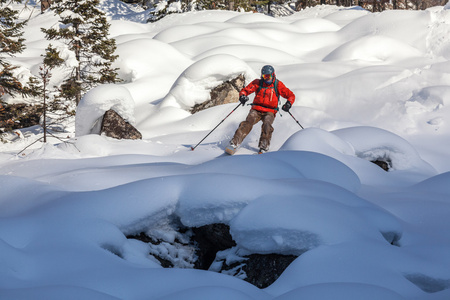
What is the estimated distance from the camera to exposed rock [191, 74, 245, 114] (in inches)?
466

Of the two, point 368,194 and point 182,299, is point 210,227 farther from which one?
point 368,194

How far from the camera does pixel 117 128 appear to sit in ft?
31.0

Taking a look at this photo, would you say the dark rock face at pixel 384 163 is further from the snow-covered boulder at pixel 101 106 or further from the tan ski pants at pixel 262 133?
the snow-covered boulder at pixel 101 106

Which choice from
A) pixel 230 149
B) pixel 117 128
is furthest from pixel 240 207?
pixel 117 128

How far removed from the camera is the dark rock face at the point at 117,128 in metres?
9.28

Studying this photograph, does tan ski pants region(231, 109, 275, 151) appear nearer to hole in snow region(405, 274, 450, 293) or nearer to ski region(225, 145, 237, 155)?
ski region(225, 145, 237, 155)

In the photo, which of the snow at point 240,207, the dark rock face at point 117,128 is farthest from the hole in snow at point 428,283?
the dark rock face at point 117,128

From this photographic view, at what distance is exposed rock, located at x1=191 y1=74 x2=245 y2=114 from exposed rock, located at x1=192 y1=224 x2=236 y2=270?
28.1 feet

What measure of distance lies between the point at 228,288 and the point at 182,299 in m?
0.29

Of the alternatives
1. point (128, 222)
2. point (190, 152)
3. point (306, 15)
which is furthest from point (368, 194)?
point (306, 15)

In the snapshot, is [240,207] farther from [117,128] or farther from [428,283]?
[117,128]

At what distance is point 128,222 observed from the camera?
3240 millimetres

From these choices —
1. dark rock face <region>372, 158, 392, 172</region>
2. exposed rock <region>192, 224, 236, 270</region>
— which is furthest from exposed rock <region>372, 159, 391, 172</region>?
exposed rock <region>192, 224, 236, 270</region>

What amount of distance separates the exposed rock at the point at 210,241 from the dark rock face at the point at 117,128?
6.10 metres
